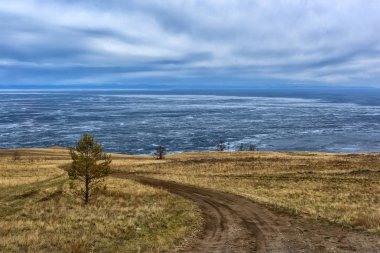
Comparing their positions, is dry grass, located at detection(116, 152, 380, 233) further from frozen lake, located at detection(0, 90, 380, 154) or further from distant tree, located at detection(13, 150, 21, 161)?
frozen lake, located at detection(0, 90, 380, 154)

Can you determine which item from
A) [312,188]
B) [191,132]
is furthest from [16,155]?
[191,132]

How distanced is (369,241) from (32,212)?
60.4 feet

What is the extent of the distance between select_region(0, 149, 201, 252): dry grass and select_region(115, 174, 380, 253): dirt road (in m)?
1.18

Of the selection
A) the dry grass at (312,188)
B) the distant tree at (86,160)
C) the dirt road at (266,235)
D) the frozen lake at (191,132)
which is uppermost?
the distant tree at (86,160)

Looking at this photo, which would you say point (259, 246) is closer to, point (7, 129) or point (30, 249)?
point (30, 249)

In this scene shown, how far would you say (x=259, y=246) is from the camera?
1500 centimetres

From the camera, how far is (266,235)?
657 inches

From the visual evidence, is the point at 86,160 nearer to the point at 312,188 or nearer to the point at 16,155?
the point at 312,188

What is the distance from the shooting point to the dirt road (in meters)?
14.7

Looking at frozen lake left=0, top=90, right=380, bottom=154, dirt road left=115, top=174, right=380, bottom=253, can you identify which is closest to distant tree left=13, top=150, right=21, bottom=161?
frozen lake left=0, top=90, right=380, bottom=154

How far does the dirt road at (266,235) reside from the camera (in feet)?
48.3

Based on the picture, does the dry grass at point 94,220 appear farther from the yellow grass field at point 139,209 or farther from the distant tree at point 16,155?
the distant tree at point 16,155

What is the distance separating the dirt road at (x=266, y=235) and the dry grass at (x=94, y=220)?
1178mm

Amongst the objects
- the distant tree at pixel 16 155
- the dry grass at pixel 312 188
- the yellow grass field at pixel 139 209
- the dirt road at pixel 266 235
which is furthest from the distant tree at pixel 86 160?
the distant tree at pixel 16 155
